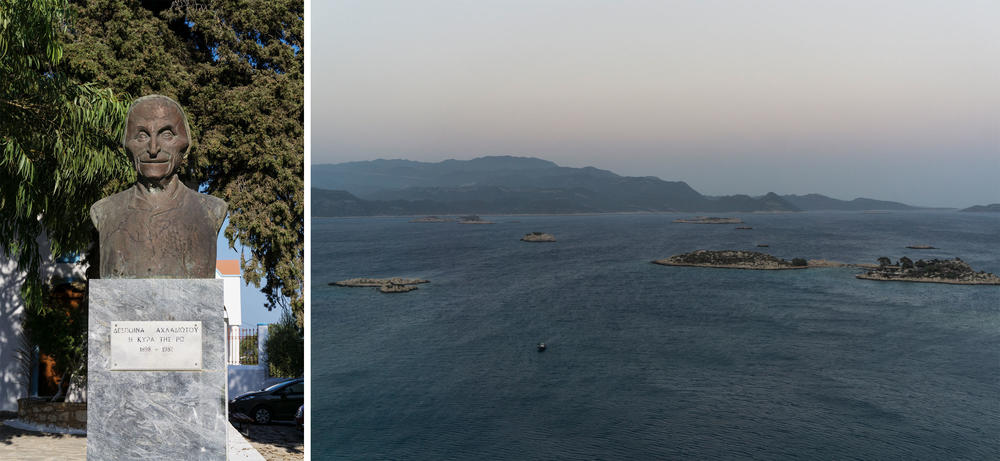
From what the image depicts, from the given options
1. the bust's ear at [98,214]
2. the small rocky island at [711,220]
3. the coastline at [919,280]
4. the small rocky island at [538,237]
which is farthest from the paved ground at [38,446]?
the small rocky island at [711,220]

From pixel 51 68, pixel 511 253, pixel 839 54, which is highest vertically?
pixel 839 54

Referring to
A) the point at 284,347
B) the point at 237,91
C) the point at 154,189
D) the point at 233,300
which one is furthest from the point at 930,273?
the point at 154,189

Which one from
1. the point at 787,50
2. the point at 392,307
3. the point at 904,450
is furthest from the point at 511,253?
the point at 904,450

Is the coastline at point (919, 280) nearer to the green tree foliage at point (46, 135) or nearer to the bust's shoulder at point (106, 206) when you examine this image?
the green tree foliage at point (46, 135)

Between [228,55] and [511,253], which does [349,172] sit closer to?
[511,253]

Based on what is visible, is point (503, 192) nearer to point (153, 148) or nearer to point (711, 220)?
point (711, 220)

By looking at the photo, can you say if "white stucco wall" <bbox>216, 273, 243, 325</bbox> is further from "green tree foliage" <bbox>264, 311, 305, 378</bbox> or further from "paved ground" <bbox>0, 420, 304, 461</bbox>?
"paved ground" <bbox>0, 420, 304, 461</bbox>
